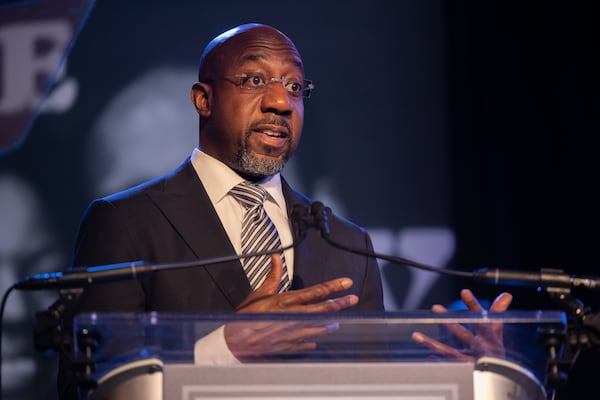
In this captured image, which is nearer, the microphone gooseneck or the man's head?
the microphone gooseneck

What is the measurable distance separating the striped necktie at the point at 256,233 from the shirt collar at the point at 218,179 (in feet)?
0.10

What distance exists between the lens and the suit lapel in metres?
2.05

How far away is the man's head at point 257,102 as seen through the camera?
90.2 inches

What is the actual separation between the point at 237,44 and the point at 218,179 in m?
0.41

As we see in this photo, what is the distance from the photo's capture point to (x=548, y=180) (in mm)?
3303

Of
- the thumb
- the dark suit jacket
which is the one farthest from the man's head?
the thumb

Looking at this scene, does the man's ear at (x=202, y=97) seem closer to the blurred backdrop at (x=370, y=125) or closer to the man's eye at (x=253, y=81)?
the man's eye at (x=253, y=81)

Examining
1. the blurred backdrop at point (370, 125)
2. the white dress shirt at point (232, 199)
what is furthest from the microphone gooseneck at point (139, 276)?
the blurred backdrop at point (370, 125)

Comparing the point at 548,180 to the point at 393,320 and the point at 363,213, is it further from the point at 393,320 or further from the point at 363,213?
the point at 393,320

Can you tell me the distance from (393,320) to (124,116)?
8.36ft

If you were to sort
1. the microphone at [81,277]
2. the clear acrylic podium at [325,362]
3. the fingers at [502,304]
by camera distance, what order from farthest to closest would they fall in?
the fingers at [502,304] < the microphone at [81,277] < the clear acrylic podium at [325,362]

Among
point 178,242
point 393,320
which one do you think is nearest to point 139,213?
point 178,242

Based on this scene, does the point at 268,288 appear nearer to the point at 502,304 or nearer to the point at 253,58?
the point at 502,304

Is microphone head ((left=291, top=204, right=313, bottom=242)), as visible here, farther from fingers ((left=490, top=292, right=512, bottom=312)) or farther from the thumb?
fingers ((left=490, top=292, right=512, bottom=312))
